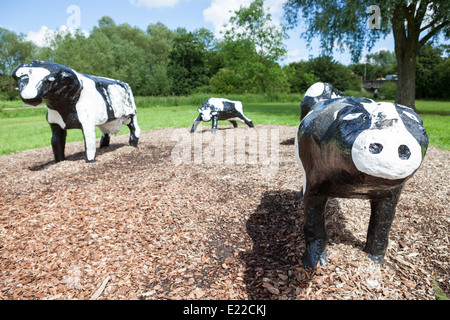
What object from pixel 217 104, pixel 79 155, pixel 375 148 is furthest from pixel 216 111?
pixel 375 148

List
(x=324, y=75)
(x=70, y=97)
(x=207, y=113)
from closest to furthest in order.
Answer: (x=70, y=97), (x=207, y=113), (x=324, y=75)

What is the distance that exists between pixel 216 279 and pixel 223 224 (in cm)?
90

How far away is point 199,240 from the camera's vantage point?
2.92m

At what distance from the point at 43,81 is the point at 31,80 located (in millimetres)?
154

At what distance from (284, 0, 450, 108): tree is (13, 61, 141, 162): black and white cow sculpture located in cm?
1030

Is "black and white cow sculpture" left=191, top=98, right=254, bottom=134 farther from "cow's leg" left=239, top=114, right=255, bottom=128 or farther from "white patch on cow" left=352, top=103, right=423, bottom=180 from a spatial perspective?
"white patch on cow" left=352, top=103, right=423, bottom=180

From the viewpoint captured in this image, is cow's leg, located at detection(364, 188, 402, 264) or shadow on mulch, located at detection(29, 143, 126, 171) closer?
cow's leg, located at detection(364, 188, 402, 264)

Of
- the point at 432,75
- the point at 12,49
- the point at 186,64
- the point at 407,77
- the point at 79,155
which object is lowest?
the point at 79,155

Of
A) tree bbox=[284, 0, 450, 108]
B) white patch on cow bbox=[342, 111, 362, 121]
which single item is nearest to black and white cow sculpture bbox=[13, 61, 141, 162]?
white patch on cow bbox=[342, 111, 362, 121]

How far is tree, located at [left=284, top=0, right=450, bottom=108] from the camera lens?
38.5 ft

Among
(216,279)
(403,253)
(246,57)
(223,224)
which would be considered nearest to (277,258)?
(216,279)

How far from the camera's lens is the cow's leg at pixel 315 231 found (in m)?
2.17

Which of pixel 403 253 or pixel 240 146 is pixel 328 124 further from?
pixel 240 146

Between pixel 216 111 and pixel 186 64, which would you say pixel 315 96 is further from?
pixel 186 64
